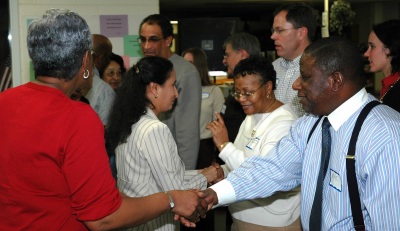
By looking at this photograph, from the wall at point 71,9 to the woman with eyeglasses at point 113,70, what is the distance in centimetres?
36

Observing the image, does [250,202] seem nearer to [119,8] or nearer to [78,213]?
[78,213]

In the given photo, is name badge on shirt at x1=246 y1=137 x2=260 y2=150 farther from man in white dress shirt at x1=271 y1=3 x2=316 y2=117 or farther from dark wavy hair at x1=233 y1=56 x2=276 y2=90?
man in white dress shirt at x1=271 y1=3 x2=316 y2=117

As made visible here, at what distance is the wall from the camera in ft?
16.7

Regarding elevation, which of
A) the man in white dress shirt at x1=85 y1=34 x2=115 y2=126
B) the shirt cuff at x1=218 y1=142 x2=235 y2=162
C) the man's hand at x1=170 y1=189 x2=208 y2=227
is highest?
A: the man in white dress shirt at x1=85 y1=34 x2=115 y2=126

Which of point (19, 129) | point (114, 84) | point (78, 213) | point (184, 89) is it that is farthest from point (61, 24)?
point (114, 84)

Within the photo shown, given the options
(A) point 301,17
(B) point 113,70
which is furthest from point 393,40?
(B) point 113,70

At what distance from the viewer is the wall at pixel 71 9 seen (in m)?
5.08

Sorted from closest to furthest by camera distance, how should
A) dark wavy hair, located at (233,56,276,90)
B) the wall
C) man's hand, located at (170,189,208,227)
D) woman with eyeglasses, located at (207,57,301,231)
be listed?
man's hand, located at (170,189,208,227)
woman with eyeglasses, located at (207,57,301,231)
dark wavy hair, located at (233,56,276,90)
the wall

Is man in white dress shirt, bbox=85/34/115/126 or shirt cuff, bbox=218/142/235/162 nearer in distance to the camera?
shirt cuff, bbox=218/142/235/162

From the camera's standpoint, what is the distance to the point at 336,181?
1.93 m

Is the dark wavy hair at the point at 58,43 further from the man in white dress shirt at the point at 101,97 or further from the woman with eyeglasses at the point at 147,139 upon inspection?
the man in white dress shirt at the point at 101,97

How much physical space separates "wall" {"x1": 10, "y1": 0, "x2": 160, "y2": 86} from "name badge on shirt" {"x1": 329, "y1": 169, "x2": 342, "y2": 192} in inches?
149

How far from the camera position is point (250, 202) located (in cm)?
293

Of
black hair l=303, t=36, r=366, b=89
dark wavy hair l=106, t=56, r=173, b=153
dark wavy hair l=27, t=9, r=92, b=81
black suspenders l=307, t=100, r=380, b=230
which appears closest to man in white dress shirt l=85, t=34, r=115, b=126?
dark wavy hair l=106, t=56, r=173, b=153
